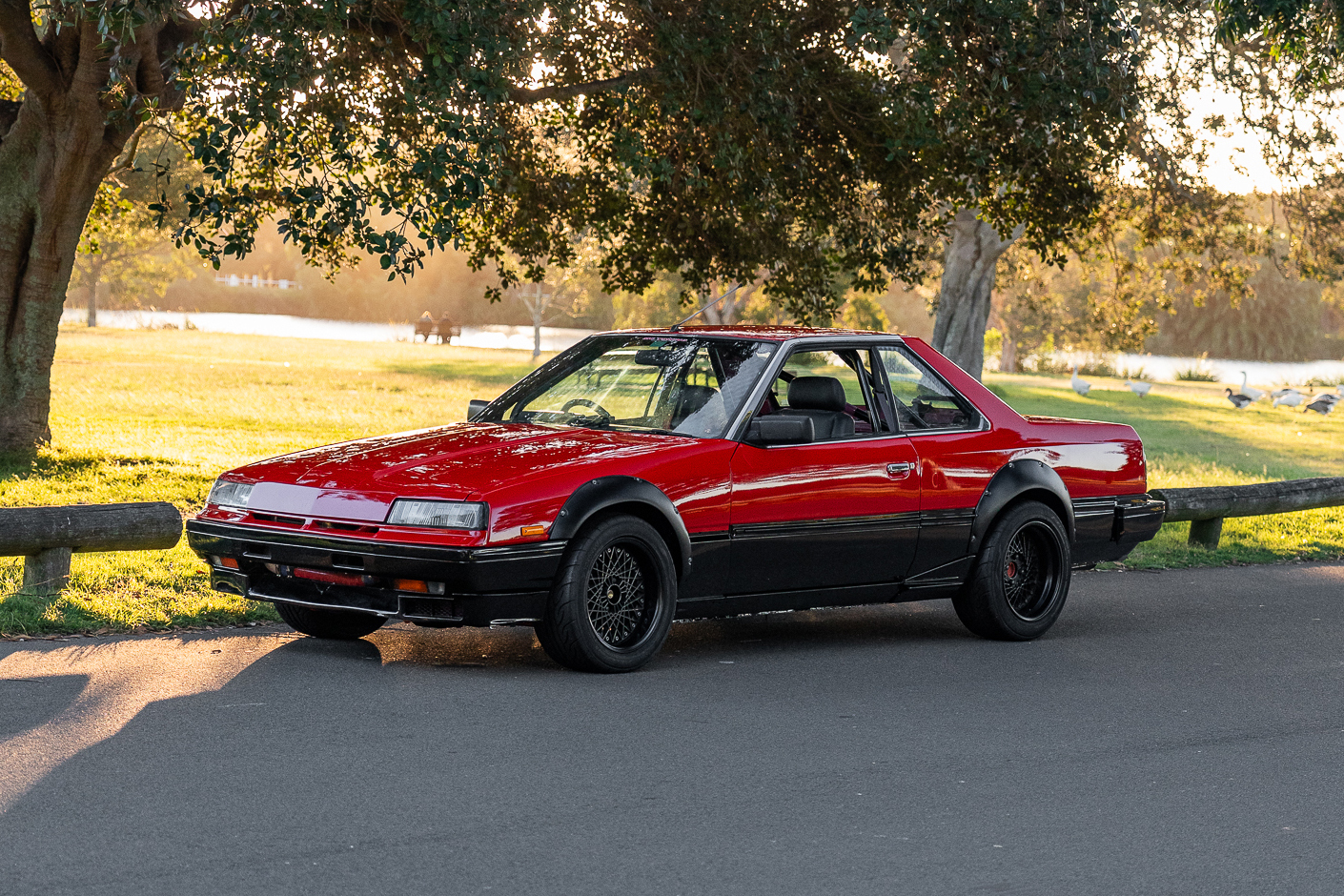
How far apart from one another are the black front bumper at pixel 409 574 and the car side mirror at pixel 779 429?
1.31m

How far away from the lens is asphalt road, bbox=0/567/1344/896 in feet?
15.4

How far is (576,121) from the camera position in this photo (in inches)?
643

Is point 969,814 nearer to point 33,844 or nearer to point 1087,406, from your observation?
point 33,844

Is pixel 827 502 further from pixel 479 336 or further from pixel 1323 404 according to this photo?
pixel 479 336

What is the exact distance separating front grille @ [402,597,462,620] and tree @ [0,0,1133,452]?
3864mm

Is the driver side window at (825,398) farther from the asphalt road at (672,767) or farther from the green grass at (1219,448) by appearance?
the green grass at (1219,448)

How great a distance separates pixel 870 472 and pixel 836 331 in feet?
2.73

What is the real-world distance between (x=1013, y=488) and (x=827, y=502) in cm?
133

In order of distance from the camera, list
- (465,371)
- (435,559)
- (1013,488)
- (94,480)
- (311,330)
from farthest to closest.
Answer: (311,330) → (465,371) → (94,480) → (1013,488) → (435,559)

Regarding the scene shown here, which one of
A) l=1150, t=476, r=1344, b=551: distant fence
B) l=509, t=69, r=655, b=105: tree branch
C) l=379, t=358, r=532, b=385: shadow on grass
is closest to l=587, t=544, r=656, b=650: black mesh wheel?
l=1150, t=476, r=1344, b=551: distant fence

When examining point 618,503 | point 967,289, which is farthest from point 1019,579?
point 967,289

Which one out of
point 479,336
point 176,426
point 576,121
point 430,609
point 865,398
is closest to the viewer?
point 430,609

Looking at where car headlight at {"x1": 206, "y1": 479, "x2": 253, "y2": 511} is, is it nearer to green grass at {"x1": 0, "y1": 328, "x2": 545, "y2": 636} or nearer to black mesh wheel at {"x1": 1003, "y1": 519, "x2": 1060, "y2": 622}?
green grass at {"x1": 0, "y1": 328, "x2": 545, "y2": 636}

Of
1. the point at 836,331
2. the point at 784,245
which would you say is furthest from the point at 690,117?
the point at 836,331
